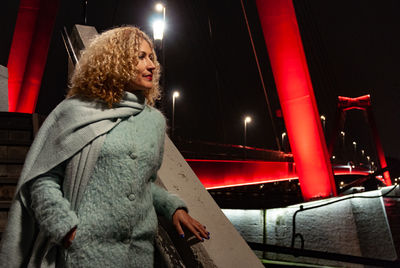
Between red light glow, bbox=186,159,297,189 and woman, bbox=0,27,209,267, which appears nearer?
woman, bbox=0,27,209,267

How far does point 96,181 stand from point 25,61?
710 inches

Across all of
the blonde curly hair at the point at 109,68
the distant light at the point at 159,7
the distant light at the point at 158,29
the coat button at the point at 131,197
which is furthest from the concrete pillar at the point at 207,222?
the distant light at the point at 159,7

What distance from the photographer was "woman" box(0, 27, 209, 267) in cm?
120

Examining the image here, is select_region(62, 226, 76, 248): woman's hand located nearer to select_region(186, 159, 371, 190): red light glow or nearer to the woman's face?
the woman's face

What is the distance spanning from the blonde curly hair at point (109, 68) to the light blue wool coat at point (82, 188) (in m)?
0.08

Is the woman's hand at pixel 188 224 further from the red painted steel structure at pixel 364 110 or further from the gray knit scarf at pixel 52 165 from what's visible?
the red painted steel structure at pixel 364 110

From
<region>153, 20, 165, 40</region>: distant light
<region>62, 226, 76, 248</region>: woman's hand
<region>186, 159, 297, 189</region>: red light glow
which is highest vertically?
<region>153, 20, 165, 40</region>: distant light

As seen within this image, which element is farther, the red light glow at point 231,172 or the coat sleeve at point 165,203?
the red light glow at point 231,172

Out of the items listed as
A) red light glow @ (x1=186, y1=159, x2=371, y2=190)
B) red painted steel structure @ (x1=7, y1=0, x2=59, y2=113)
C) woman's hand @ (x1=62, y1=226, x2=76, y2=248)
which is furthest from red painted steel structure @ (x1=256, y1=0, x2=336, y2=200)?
red painted steel structure @ (x1=7, y1=0, x2=59, y2=113)

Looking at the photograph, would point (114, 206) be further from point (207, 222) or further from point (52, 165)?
point (207, 222)

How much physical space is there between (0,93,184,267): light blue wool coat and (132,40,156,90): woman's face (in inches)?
8.0

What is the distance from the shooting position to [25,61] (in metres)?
16.2

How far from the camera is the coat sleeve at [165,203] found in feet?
4.96

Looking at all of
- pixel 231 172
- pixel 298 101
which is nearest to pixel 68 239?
pixel 298 101
